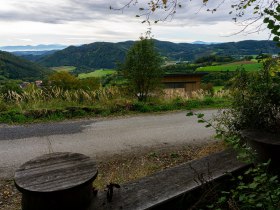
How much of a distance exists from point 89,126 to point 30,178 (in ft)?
20.2

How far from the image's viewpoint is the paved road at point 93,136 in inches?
249

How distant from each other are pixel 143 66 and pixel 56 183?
39.7 feet

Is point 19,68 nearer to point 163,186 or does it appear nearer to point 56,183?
point 163,186

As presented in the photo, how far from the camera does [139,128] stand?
8.25 metres

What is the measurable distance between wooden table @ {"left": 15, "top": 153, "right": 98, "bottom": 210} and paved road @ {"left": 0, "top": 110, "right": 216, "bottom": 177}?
3.08 meters

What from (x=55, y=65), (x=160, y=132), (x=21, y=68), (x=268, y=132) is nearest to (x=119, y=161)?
(x=160, y=132)

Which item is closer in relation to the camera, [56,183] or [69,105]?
[56,183]

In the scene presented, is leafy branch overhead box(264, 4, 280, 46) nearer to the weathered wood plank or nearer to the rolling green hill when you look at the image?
the weathered wood plank

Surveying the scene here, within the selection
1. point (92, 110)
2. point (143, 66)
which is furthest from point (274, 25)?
point (143, 66)

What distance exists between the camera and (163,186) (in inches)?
120

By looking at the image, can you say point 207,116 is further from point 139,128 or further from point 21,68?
point 21,68

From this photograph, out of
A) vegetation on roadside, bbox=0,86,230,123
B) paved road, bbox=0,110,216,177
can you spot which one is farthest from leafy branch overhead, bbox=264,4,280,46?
vegetation on roadside, bbox=0,86,230,123

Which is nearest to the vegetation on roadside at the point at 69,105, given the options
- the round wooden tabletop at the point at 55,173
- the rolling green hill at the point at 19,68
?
the round wooden tabletop at the point at 55,173

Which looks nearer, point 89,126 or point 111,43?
point 89,126
